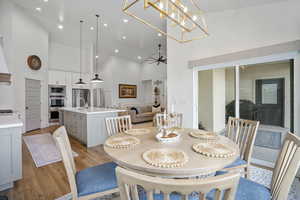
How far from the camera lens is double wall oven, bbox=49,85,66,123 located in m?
6.43

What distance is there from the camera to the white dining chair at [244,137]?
158cm

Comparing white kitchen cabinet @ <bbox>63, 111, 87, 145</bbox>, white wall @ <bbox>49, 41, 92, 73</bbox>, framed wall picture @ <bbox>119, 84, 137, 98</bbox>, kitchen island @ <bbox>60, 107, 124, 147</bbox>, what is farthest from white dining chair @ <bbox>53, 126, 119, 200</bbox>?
framed wall picture @ <bbox>119, 84, 137, 98</bbox>

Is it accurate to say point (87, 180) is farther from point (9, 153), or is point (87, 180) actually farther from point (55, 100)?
point (55, 100)

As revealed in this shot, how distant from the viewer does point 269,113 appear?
2.75 metres

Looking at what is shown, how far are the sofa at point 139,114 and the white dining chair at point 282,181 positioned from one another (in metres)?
5.97

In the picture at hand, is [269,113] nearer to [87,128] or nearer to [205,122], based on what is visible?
[205,122]

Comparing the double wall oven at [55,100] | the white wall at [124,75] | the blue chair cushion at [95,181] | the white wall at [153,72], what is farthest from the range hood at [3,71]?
the white wall at [153,72]

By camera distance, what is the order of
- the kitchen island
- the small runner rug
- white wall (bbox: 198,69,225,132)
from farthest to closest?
the kitchen island < white wall (bbox: 198,69,225,132) < the small runner rug

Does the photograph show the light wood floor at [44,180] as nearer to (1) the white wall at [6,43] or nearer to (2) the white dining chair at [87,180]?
(2) the white dining chair at [87,180]

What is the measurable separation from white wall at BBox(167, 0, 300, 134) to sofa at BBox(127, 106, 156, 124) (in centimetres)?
340

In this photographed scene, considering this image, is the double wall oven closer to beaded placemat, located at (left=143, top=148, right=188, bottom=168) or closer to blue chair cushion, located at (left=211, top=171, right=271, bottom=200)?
beaded placemat, located at (left=143, top=148, right=188, bottom=168)

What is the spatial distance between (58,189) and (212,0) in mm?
3951

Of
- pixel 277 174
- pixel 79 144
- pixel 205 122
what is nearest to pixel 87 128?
pixel 79 144

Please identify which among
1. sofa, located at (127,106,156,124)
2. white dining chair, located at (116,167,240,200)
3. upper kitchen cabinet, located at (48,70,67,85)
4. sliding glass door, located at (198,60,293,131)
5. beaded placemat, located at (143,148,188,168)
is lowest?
sofa, located at (127,106,156,124)
